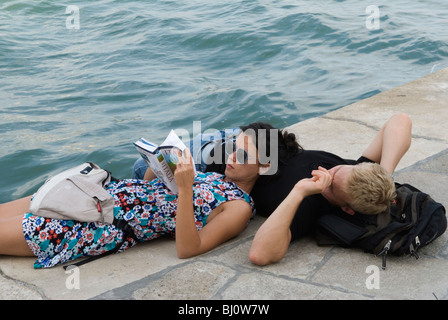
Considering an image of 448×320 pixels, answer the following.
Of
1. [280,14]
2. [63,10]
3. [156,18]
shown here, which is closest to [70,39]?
[156,18]

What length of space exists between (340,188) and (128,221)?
1.21 meters

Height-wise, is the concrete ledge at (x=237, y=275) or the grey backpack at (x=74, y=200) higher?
the grey backpack at (x=74, y=200)

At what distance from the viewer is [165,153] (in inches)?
118

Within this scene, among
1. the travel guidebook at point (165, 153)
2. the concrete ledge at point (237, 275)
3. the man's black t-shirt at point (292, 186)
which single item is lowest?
the concrete ledge at point (237, 275)

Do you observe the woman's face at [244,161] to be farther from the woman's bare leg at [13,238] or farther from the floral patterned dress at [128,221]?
the woman's bare leg at [13,238]

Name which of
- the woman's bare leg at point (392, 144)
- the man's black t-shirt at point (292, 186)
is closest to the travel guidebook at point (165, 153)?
the man's black t-shirt at point (292, 186)

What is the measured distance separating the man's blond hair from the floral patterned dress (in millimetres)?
711

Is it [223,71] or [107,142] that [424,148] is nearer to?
[107,142]

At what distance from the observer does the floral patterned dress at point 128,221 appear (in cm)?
320

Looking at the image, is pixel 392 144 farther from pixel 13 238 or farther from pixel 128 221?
pixel 13 238

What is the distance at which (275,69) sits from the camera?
29.3 ft

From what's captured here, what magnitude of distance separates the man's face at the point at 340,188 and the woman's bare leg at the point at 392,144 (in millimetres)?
650

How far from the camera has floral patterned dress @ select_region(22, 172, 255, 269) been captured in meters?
3.20

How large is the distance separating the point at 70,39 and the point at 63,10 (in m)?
3.13
